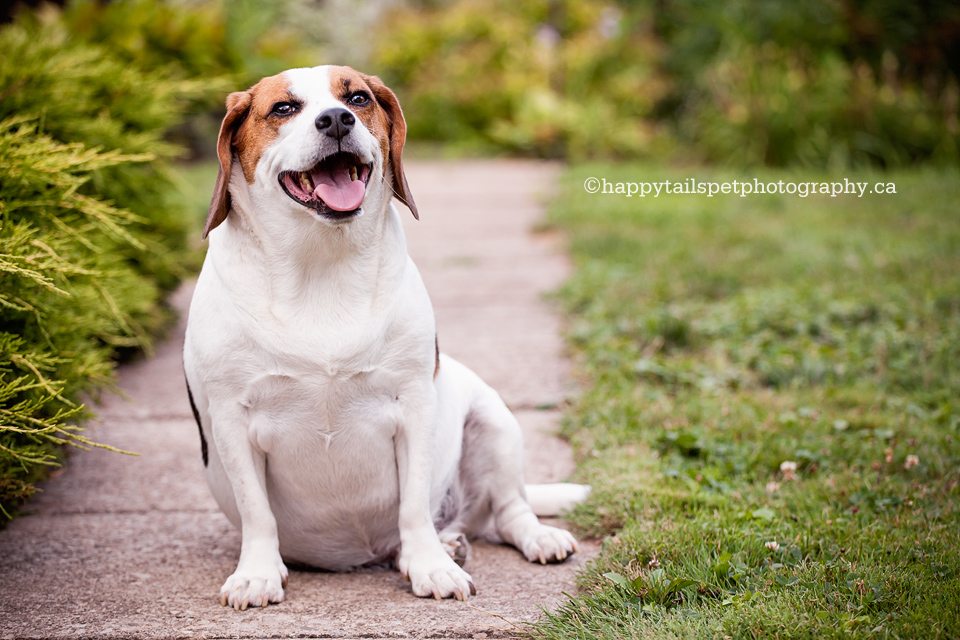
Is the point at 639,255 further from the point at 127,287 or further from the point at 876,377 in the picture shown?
the point at 127,287

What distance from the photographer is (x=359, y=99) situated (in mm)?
2645

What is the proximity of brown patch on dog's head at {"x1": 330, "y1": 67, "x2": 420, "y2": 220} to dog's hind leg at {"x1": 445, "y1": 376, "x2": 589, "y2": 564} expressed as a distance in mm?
780

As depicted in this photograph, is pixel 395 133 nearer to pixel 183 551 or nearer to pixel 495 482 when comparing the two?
pixel 495 482

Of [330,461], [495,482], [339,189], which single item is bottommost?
[495,482]

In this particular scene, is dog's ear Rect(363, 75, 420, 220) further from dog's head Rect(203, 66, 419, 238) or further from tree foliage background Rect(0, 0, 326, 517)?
tree foliage background Rect(0, 0, 326, 517)

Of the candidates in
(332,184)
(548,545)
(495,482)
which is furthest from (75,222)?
(548,545)

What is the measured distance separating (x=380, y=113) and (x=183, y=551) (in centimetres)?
Answer: 162

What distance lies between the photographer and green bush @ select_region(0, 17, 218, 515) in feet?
9.49

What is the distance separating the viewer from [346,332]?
249 cm

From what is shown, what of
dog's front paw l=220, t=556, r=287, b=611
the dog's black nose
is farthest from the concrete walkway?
the dog's black nose

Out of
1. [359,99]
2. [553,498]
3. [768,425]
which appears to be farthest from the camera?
[768,425]

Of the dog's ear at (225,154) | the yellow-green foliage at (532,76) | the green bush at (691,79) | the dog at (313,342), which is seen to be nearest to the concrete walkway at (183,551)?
the dog at (313,342)

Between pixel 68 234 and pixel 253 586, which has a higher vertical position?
pixel 68 234

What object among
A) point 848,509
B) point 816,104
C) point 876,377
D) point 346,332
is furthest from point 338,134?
point 816,104
